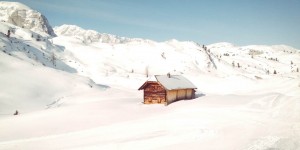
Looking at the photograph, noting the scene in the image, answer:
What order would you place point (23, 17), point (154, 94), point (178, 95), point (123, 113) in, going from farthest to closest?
point (23, 17) → point (178, 95) → point (154, 94) → point (123, 113)

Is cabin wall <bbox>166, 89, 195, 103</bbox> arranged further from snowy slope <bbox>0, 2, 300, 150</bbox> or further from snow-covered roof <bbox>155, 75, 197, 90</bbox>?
snowy slope <bbox>0, 2, 300, 150</bbox>

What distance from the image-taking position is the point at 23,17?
109 meters

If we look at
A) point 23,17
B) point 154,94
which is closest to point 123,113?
point 154,94

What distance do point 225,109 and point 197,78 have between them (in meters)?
39.1

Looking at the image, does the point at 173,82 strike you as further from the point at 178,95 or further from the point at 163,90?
the point at 163,90

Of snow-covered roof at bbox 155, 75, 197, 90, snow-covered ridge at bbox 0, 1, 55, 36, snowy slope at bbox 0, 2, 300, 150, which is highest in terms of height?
snow-covered ridge at bbox 0, 1, 55, 36

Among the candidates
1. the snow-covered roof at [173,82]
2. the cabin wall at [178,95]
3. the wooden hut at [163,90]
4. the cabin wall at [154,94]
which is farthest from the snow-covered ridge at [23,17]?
the cabin wall at [154,94]

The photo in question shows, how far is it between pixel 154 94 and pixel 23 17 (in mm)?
86000

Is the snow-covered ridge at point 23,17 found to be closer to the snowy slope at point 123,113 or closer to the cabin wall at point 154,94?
the snowy slope at point 123,113

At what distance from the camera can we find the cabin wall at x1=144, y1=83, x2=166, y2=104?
38031mm

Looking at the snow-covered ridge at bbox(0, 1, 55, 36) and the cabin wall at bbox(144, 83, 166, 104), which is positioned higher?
the snow-covered ridge at bbox(0, 1, 55, 36)

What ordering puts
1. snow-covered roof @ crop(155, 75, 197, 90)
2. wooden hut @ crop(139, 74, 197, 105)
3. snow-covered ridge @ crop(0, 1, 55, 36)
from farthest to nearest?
snow-covered ridge @ crop(0, 1, 55, 36), snow-covered roof @ crop(155, 75, 197, 90), wooden hut @ crop(139, 74, 197, 105)

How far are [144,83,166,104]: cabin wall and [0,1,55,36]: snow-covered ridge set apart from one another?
251 feet

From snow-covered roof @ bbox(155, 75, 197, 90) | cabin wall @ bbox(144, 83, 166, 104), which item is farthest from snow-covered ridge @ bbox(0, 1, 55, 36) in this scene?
cabin wall @ bbox(144, 83, 166, 104)
